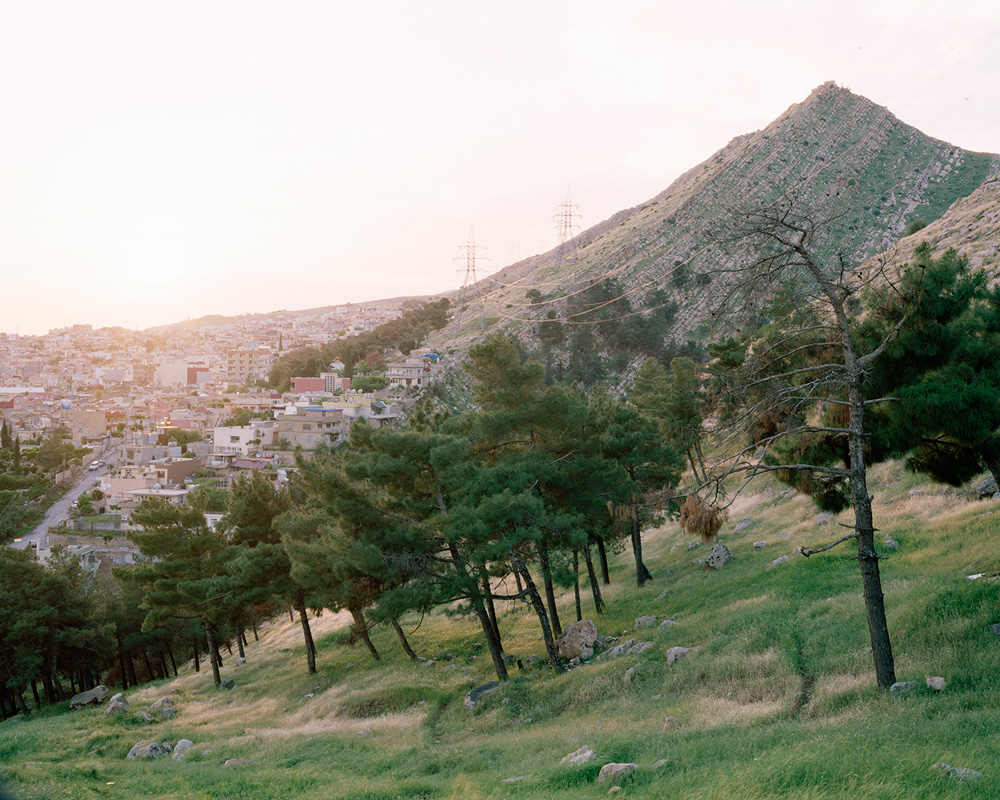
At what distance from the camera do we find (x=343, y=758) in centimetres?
1284

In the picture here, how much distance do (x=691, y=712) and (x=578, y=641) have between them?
28.8 ft

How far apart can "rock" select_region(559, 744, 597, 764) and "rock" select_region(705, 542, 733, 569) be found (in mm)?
14939

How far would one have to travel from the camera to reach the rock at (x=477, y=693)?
16.4 meters

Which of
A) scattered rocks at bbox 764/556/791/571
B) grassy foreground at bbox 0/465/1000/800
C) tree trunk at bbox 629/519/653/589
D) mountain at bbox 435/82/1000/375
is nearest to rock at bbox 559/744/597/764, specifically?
grassy foreground at bbox 0/465/1000/800

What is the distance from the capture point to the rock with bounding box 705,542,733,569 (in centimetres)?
2336

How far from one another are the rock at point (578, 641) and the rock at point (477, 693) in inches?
114

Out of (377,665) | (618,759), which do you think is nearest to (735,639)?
(618,759)

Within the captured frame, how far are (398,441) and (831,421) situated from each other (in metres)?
11.1

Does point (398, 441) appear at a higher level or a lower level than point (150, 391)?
lower

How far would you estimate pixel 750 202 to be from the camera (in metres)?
79.9

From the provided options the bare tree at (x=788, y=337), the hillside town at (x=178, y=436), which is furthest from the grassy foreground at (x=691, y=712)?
the hillside town at (x=178, y=436)

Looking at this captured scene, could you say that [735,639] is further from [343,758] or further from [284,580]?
[284,580]

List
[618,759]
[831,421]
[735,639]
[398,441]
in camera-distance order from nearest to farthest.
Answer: [618,759]
[831,421]
[735,639]
[398,441]

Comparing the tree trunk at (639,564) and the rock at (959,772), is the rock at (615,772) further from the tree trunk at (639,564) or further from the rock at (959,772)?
the tree trunk at (639,564)
